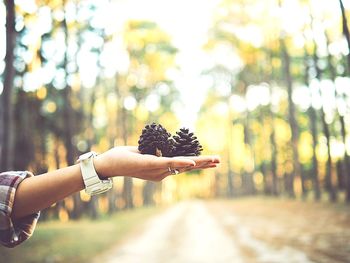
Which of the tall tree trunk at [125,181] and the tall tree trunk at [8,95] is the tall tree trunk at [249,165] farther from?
the tall tree trunk at [8,95]

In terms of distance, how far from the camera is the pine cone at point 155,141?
2105 mm

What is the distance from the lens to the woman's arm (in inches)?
68.6

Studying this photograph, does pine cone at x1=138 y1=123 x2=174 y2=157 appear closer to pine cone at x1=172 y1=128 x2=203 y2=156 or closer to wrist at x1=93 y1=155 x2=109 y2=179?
pine cone at x1=172 y1=128 x2=203 y2=156

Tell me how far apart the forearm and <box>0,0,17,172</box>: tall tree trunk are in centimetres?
1084

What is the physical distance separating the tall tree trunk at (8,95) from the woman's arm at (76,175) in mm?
10830

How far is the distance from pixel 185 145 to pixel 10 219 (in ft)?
3.21

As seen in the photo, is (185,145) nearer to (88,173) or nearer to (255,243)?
(88,173)

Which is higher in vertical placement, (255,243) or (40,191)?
(40,191)

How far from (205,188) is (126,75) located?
248 feet

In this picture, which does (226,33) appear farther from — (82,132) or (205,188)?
(205,188)

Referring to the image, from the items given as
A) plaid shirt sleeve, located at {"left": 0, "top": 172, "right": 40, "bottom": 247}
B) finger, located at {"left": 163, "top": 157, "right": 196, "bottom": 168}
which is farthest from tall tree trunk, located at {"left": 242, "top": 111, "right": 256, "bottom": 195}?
plaid shirt sleeve, located at {"left": 0, "top": 172, "right": 40, "bottom": 247}

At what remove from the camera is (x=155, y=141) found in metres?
2.13

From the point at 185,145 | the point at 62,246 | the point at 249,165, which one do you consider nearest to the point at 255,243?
the point at 62,246

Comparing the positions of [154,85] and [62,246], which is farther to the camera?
[154,85]
